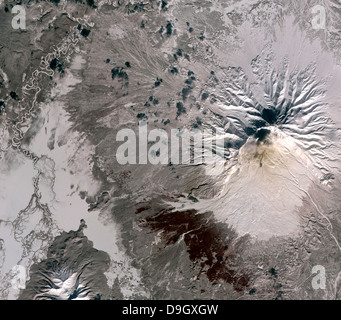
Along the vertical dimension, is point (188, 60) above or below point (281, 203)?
above

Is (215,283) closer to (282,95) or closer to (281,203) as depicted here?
(281,203)

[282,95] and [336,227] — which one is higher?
[282,95]

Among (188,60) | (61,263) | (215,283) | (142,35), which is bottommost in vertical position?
(215,283)
